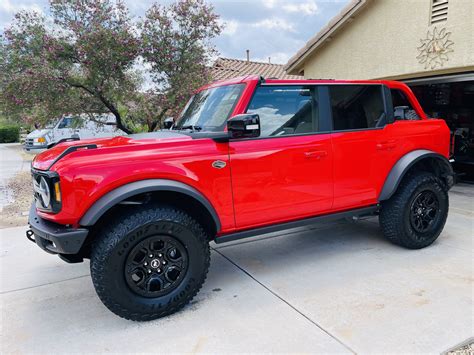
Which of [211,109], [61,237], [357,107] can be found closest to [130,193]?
[61,237]

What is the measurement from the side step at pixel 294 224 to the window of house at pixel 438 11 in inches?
186

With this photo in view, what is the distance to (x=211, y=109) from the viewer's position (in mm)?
3527

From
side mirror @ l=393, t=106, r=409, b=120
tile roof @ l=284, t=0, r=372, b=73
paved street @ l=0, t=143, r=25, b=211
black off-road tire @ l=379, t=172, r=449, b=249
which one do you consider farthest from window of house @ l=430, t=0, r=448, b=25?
paved street @ l=0, t=143, r=25, b=211

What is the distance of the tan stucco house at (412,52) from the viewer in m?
6.31

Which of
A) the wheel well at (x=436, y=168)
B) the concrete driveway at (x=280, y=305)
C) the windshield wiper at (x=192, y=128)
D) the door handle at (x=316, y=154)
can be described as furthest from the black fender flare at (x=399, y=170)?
the windshield wiper at (x=192, y=128)

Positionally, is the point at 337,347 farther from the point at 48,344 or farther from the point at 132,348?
the point at 48,344

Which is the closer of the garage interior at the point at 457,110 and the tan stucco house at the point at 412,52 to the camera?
the tan stucco house at the point at 412,52

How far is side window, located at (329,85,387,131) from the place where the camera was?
12.0 feet

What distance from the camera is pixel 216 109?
136 inches

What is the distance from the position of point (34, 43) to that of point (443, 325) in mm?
8674

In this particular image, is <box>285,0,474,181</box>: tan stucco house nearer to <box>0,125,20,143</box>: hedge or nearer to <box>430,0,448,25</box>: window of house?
<box>430,0,448,25</box>: window of house

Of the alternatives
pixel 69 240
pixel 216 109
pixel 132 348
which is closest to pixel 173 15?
pixel 216 109

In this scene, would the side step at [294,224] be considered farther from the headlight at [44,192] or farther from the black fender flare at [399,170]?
the headlight at [44,192]

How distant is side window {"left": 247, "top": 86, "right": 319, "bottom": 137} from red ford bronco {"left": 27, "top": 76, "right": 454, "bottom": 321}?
0.01 meters
